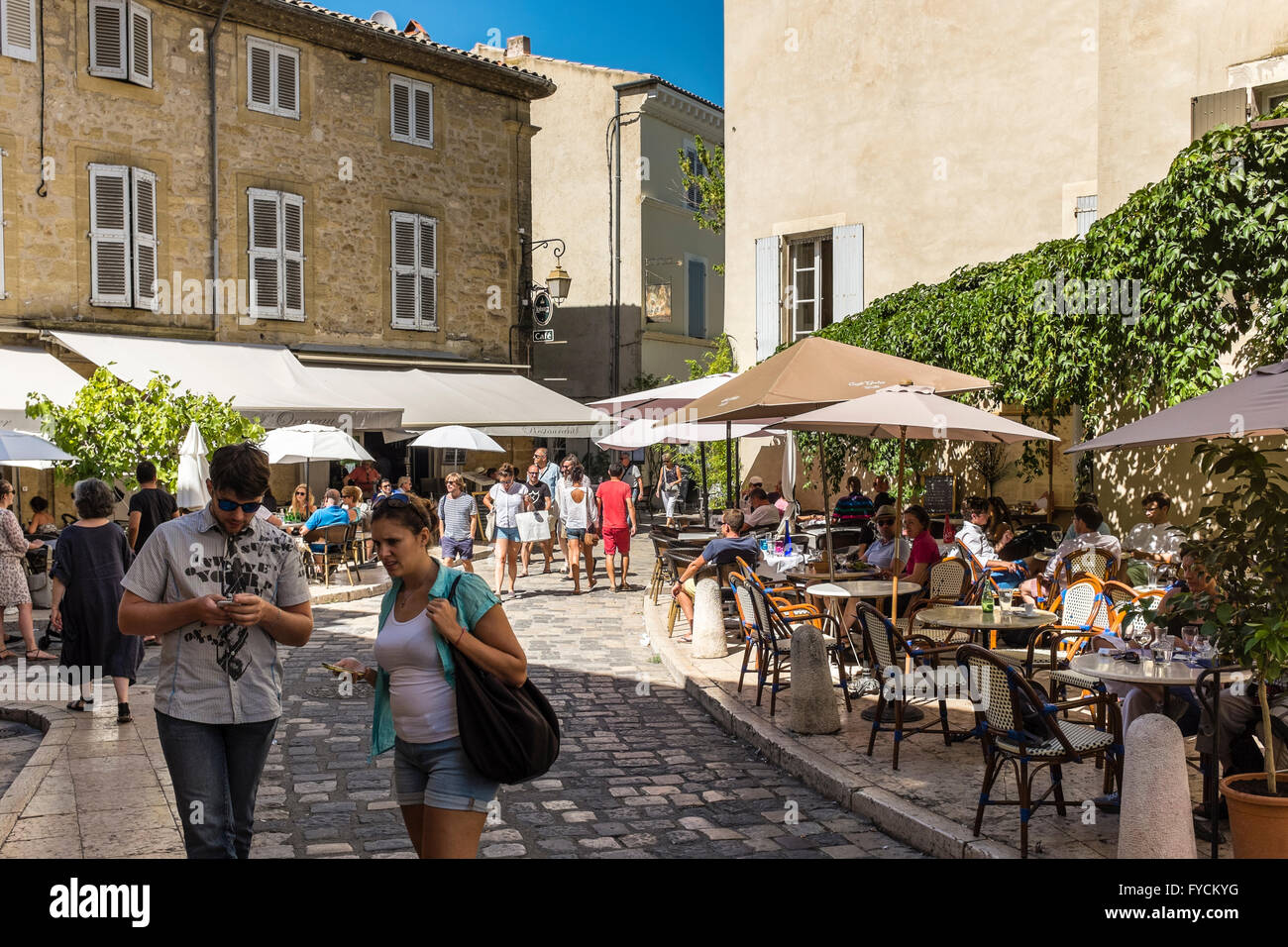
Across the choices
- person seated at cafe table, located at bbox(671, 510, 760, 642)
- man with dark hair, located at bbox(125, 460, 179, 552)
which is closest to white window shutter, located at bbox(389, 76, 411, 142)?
man with dark hair, located at bbox(125, 460, 179, 552)

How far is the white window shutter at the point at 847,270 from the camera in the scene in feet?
59.3

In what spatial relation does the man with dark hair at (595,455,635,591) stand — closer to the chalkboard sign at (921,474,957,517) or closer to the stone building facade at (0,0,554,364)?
the chalkboard sign at (921,474,957,517)

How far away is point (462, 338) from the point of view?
25531mm

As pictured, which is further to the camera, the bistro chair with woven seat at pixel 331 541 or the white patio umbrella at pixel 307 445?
the white patio umbrella at pixel 307 445

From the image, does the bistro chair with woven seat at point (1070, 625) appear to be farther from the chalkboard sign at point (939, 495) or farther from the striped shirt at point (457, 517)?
the chalkboard sign at point (939, 495)

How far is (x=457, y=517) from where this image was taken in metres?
14.4

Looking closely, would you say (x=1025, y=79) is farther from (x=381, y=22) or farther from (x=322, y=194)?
(x=381, y=22)

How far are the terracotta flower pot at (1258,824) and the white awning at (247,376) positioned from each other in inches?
658

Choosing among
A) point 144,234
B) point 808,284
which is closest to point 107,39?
point 144,234

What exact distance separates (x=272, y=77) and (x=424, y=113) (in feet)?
11.3

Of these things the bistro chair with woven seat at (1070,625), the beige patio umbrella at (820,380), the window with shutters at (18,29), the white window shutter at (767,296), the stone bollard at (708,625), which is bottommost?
the stone bollard at (708,625)

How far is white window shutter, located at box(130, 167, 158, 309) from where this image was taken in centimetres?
2002

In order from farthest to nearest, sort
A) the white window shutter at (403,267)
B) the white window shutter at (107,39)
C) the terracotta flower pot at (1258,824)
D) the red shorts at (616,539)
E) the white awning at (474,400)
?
the white window shutter at (403,267) < the white awning at (474,400) < the white window shutter at (107,39) < the red shorts at (616,539) < the terracotta flower pot at (1258,824)

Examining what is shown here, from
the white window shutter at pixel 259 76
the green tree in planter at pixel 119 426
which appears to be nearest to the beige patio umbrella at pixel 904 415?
the green tree in planter at pixel 119 426
